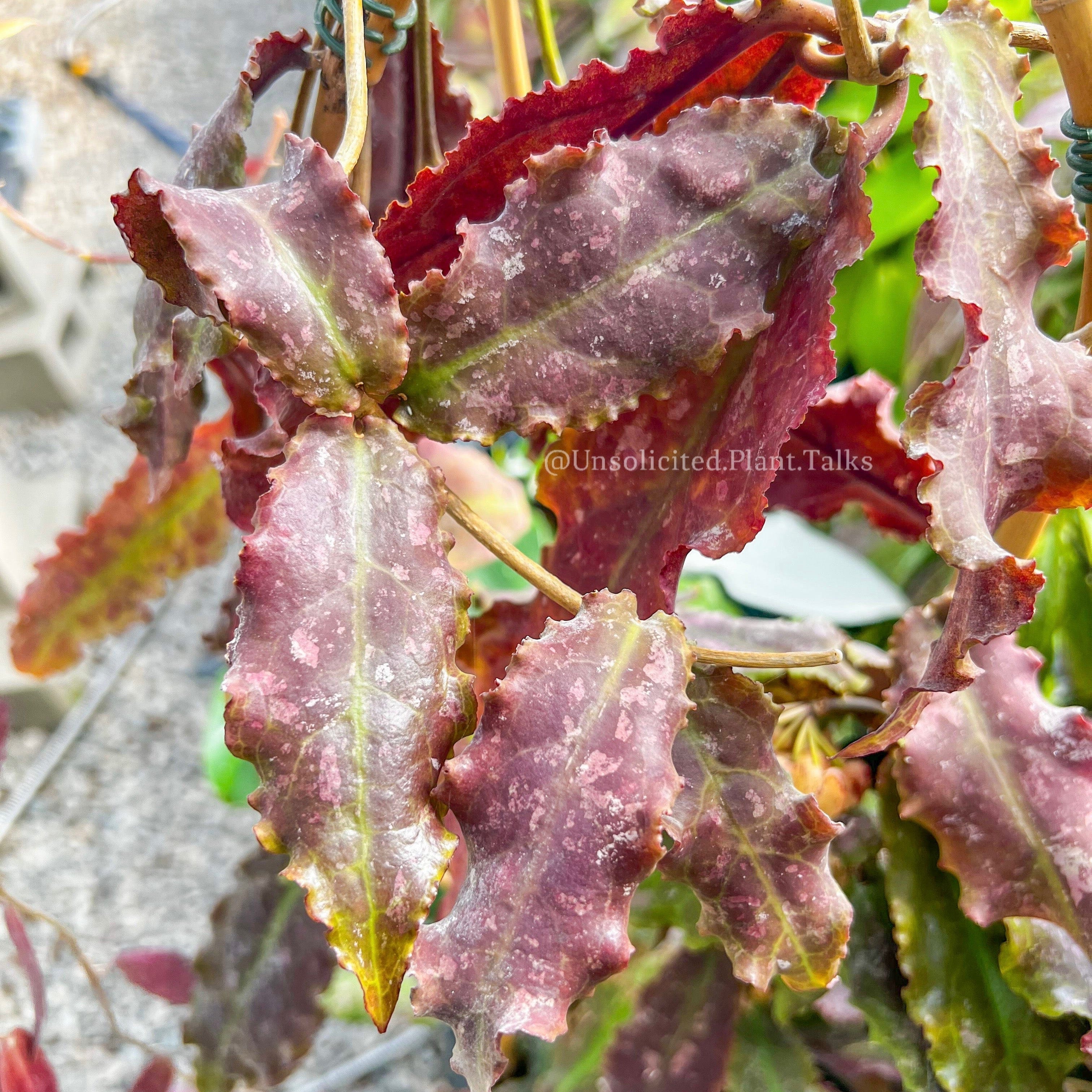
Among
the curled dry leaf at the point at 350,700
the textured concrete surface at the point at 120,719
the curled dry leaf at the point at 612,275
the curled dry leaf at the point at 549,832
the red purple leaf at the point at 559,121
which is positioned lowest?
the textured concrete surface at the point at 120,719

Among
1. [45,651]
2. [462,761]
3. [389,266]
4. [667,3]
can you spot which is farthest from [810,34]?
[45,651]

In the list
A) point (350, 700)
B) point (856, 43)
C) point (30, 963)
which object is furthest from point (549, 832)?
point (30, 963)

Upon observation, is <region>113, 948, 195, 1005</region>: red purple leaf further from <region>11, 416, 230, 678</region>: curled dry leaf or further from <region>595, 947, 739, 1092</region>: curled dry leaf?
<region>595, 947, 739, 1092</region>: curled dry leaf

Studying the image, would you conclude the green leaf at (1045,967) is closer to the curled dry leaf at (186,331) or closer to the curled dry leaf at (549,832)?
the curled dry leaf at (549,832)

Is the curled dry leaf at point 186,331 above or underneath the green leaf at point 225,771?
above

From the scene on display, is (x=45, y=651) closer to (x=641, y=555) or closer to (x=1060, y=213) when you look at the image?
(x=641, y=555)

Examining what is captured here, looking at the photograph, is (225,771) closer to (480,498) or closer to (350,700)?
(480,498)

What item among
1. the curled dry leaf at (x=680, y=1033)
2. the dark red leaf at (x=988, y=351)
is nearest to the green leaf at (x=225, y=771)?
the curled dry leaf at (x=680, y=1033)
